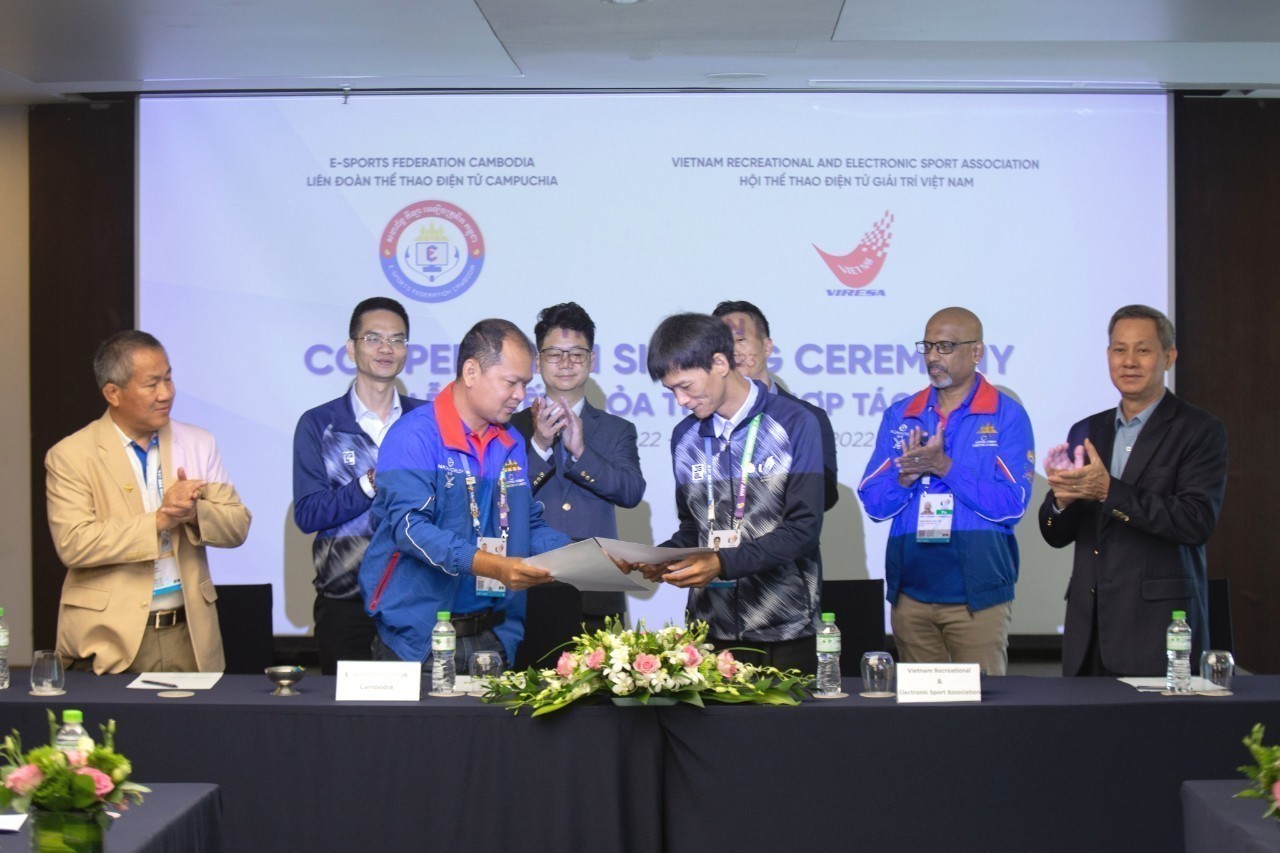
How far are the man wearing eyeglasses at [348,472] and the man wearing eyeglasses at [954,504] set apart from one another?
5.92 feet

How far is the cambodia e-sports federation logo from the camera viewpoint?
604cm

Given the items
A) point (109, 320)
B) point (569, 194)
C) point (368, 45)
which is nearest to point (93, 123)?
point (109, 320)

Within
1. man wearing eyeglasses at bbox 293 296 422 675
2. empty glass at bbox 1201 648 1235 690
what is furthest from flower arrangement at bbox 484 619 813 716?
man wearing eyeglasses at bbox 293 296 422 675

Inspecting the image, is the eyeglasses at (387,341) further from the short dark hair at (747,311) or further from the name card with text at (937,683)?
the name card with text at (937,683)

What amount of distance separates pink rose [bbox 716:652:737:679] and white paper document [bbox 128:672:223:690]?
4.35ft

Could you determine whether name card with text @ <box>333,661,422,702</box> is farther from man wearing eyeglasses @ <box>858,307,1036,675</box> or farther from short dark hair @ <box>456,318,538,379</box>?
man wearing eyeglasses @ <box>858,307,1036,675</box>

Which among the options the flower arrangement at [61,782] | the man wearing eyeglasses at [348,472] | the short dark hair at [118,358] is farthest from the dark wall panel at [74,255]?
the flower arrangement at [61,782]

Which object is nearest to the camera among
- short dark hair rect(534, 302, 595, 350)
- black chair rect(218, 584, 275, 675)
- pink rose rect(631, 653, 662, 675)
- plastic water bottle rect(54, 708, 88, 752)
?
plastic water bottle rect(54, 708, 88, 752)

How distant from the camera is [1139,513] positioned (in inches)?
145

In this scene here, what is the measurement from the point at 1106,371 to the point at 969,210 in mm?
945

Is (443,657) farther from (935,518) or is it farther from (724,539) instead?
(935,518)

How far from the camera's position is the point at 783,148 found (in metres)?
6.00

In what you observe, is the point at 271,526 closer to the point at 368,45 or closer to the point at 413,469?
the point at 368,45

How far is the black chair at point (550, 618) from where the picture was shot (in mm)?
5074
